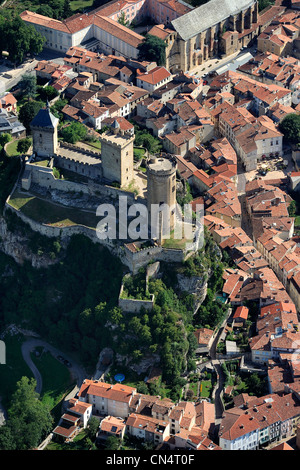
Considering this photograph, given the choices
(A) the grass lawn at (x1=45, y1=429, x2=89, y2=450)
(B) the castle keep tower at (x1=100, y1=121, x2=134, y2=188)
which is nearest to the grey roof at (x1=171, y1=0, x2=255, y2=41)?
(B) the castle keep tower at (x1=100, y1=121, x2=134, y2=188)

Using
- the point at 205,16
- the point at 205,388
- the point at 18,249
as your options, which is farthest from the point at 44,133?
the point at 205,16

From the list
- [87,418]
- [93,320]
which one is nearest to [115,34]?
[93,320]

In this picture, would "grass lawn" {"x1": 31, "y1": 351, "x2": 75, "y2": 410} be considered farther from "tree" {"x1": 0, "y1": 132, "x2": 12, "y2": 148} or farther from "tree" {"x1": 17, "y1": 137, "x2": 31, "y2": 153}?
"tree" {"x1": 0, "y1": 132, "x2": 12, "y2": 148}

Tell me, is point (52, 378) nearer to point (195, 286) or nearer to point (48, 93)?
point (195, 286)

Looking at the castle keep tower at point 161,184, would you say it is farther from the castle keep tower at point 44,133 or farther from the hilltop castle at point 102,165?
the castle keep tower at point 44,133

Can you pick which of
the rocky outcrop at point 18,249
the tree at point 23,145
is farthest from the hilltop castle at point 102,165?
the rocky outcrop at point 18,249

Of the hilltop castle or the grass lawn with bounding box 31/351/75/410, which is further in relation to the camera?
the hilltop castle
